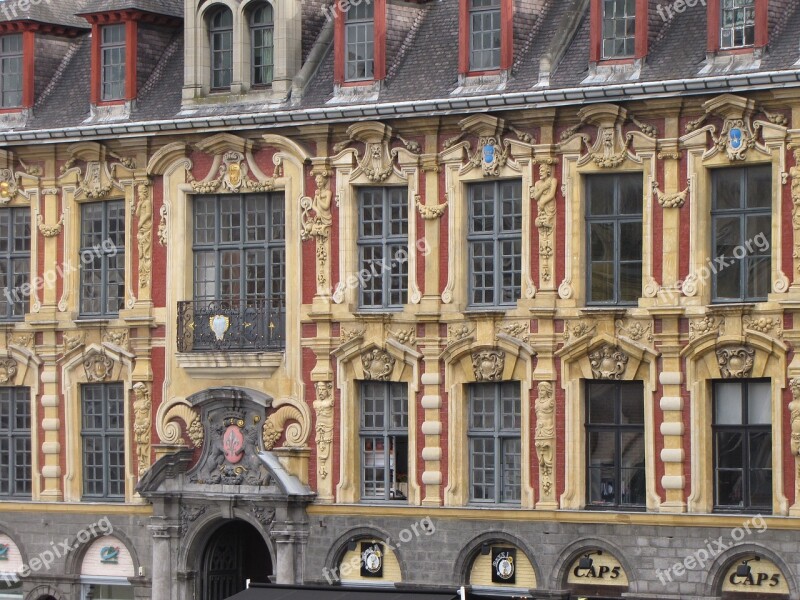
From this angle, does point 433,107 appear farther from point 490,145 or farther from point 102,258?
point 102,258

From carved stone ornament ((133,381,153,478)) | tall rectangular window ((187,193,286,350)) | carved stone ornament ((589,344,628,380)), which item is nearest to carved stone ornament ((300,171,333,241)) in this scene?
tall rectangular window ((187,193,286,350))

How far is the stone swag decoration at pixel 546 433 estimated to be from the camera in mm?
48250

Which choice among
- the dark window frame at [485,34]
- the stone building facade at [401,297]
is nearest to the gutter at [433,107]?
the stone building facade at [401,297]

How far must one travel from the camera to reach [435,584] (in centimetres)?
4941

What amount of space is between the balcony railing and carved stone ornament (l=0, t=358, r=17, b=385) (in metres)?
4.05

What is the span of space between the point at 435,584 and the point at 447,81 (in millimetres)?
9283

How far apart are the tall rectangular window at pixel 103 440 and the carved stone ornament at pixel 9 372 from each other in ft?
5.15

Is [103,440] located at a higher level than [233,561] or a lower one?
higher

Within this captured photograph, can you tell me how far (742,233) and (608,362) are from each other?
132 inches

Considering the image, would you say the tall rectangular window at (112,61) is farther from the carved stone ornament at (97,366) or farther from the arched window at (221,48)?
the carved stone ornament at (97,366)

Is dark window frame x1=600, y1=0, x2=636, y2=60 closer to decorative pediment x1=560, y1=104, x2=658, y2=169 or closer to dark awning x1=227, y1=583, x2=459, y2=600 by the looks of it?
decorative pediment x1=560, y1=104, x2=658, y2=169

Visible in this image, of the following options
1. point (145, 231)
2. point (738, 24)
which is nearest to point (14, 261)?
point (145, 231)

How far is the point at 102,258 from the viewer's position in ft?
177

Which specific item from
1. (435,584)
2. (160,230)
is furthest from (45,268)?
(435,584)
